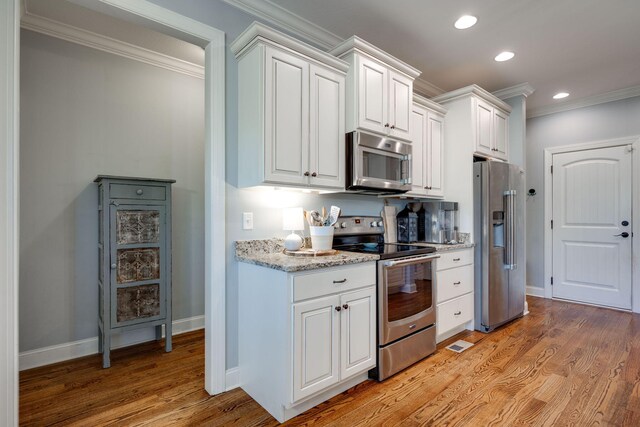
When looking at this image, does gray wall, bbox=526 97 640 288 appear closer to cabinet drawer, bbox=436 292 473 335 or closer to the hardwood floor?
the hardwood floor

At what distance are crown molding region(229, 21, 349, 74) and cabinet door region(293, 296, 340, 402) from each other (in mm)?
1603

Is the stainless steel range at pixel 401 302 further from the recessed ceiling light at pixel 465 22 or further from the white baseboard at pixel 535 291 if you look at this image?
the white baseboard at pixel 535 291

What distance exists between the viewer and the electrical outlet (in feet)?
7.45

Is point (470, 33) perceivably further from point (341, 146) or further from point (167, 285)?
point (167, 285)

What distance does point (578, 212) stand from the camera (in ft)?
14.2

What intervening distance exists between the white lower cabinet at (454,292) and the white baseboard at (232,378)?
67.1 inches

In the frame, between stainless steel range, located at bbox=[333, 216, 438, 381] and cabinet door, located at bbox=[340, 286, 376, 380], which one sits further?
stainless steel range, located at bbox=[333, 216, 438, 381]

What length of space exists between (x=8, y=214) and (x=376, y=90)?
2.38m

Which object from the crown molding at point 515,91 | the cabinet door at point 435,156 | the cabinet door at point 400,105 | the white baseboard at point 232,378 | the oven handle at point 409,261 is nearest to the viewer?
the white baseboard at point 232,378

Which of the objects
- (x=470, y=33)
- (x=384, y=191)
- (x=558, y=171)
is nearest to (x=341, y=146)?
(x=384, y=191)

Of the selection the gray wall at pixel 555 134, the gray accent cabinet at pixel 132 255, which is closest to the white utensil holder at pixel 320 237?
the gray accent cabinet at pixel 132 255

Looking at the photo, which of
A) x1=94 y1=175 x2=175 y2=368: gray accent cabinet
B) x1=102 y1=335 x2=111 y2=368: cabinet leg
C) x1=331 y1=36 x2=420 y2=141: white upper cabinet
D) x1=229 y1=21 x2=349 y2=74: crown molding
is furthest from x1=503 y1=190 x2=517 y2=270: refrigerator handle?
x1=102 y1=335 x2=111 y2=368: cabinet leg

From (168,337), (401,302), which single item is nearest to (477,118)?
(401,302)

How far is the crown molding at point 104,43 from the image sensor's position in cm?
249
